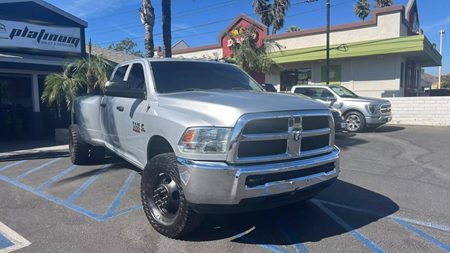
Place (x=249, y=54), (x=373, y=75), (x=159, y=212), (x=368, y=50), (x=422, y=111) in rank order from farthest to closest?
(x=373, y=75), (x=249, y=54), (x=368, y=50), (x=422, y=111), (x=159, y=212)

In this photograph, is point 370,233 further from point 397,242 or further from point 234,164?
point 234,164

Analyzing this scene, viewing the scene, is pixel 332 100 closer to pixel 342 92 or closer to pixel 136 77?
pixel 342 92

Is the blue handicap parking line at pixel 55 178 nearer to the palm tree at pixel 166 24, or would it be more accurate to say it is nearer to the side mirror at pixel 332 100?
the palm tree at pixel 166 24

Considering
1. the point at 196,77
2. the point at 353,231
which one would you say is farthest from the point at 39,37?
the point at 353,231

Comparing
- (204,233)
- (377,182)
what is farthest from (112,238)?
(377,182)

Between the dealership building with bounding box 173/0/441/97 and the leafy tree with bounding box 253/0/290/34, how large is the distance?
1447cm

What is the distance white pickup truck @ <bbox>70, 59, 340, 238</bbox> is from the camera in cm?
360

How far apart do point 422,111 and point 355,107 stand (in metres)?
5.12

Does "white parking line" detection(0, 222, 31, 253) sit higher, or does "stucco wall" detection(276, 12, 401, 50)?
"stucco wall" detection(276, 12, 401, 50)

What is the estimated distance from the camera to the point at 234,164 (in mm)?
3602

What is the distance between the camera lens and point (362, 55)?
20719 mm

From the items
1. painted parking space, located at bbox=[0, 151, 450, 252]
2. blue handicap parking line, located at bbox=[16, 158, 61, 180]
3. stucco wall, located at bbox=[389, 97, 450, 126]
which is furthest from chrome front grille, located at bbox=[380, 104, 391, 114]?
blue handicap parking line, located at bbox=[16, 158, 61, 180]

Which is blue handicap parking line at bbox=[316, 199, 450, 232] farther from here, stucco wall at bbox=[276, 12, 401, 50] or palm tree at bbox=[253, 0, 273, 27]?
palm tree at bbox=[253, 0, 273, 27]

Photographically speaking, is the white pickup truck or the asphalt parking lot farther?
the asphalt parking lot
